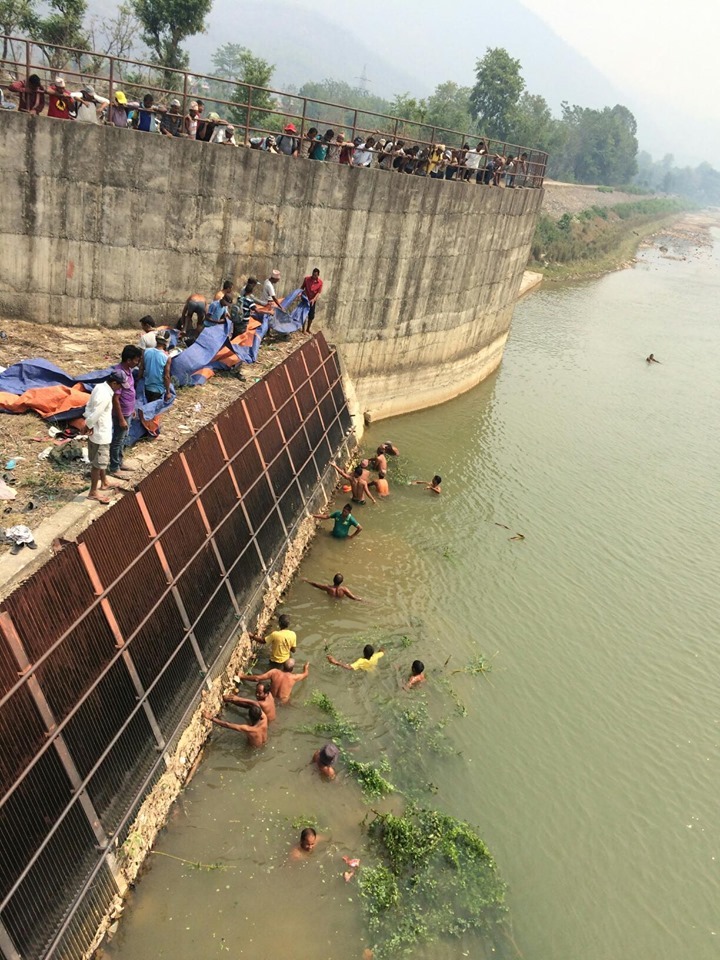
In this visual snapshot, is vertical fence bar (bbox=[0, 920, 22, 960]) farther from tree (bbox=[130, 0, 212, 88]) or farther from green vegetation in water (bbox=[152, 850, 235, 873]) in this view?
tree (bbox=[130, 0, 212, 88])

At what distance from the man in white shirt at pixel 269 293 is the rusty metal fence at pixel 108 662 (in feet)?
14.6

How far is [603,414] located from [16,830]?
2186 centimetres

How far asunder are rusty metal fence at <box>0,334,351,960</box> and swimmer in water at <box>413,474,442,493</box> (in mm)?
5352

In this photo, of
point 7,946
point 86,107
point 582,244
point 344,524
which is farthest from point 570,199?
point 7,946

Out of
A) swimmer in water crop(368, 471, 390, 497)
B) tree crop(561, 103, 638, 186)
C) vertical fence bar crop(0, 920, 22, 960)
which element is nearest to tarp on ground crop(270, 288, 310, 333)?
swimmer in water crop(368, 471, 390, 497)

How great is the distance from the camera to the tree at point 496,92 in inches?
3051

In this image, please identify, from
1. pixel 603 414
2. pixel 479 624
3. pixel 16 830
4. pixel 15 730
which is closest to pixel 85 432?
pixel 15 730

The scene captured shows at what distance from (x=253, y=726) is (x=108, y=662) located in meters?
2.28

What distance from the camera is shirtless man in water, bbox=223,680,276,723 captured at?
8.52 m

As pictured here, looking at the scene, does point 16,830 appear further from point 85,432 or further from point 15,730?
point 85,432

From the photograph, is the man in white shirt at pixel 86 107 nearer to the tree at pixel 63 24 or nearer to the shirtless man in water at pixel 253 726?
the shirtless man in water at pixel 253 726

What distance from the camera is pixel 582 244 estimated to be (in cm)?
5838

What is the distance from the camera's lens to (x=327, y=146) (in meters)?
15.6

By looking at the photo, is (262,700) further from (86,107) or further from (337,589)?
(86,107)
